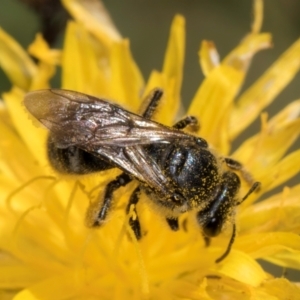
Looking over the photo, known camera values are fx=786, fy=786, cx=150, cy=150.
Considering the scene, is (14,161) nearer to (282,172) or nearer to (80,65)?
(80,65)

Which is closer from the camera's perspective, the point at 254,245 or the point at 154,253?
the point at 254,245

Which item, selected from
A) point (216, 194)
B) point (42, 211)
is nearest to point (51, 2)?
point (42, 211)

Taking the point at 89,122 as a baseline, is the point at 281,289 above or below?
below

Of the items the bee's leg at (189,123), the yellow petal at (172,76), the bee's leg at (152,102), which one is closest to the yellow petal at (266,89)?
the yellow petal at (172,76)

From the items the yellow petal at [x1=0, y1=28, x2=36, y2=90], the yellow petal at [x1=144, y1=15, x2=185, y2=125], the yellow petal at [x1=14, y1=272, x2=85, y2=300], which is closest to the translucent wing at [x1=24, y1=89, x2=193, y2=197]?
the yellow petal at [x1=14, y1=272, x2=85, y2=300]

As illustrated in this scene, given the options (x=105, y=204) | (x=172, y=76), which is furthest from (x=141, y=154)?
(x=172, y=76)

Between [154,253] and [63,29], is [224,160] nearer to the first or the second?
[154,253]

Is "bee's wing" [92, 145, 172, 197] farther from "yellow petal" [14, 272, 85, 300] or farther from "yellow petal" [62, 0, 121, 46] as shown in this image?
"yellow petal" [62, 0, 121, 46]
